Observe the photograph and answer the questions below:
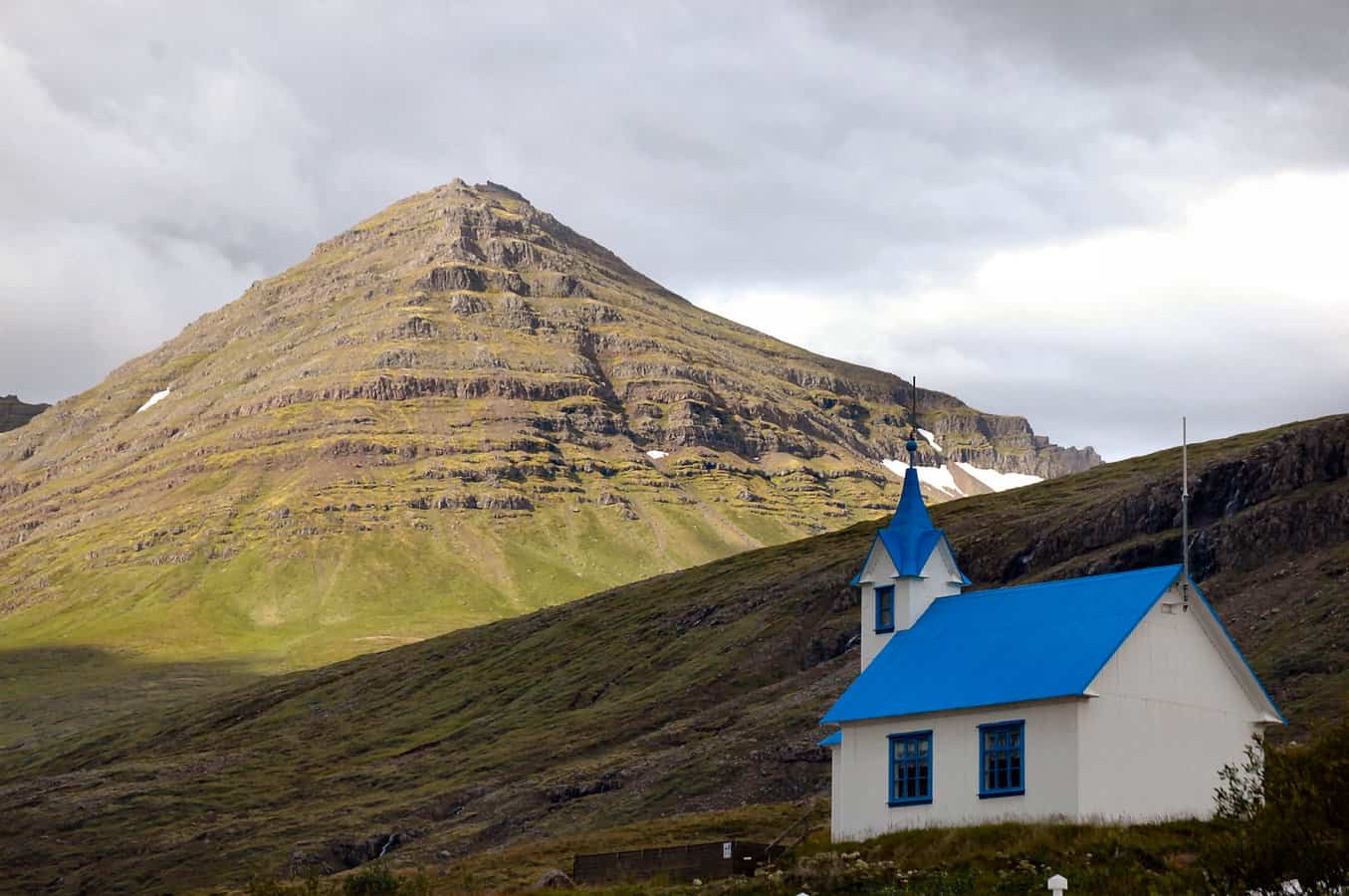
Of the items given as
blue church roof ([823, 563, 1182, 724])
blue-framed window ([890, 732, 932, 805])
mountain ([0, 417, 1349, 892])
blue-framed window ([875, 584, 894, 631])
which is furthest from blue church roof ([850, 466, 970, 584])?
mountain ([0, 417, 1349, 892])

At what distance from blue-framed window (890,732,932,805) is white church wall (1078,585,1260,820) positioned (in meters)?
5.62

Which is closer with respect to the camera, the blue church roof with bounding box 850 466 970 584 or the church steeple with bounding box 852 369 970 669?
the blue church roof with bounding box 850 466 970 584

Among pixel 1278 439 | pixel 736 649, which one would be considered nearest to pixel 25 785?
pixel 736 649

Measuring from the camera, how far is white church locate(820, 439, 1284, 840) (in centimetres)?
4666

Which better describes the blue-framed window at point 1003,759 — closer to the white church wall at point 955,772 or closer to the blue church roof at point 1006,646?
the white church wall at point 955,772

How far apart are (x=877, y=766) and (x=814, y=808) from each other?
29.4 metres

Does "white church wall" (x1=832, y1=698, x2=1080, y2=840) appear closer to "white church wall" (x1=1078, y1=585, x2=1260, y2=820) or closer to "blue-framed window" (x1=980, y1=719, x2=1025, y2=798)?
"blue-framed window" (x1=980, y1=719, x2=1025, y2=798)

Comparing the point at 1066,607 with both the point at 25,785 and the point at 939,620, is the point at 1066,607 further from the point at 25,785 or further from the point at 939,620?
the point at 25,785

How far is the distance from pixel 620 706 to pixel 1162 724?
96169 mm

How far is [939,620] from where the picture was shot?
55688 millimetres

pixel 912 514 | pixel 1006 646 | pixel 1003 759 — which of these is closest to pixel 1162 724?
pixel 1003 759

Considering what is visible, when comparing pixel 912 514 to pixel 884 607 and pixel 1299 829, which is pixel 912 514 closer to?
pixel 884 607

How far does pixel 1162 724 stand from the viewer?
47812 millimetres

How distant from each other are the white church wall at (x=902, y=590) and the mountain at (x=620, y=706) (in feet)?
61.7
